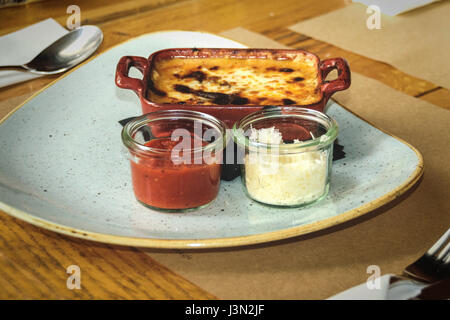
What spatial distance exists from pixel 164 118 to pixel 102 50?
68 cm

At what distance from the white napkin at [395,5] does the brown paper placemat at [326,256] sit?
956 mm

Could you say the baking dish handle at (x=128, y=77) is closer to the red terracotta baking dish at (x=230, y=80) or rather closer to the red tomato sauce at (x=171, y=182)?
the red terracotta baking dish at (x=230, y=80)

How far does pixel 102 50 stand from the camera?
161 cm

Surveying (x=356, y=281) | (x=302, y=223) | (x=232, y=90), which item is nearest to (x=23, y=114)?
(x=232, y=90)

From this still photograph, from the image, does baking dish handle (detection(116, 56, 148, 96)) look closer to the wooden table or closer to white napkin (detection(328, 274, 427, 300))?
the wooden table

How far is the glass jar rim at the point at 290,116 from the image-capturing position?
90 cm

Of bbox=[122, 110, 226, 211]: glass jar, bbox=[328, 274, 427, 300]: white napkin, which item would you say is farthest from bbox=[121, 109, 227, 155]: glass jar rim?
bbox=[328, 274, 427, 300]: white napkin

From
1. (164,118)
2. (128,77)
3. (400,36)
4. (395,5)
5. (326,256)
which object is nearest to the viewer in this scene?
(326,256)

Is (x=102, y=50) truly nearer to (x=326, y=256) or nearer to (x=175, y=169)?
(x=175, y=169)

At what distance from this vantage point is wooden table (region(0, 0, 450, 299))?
0.80m

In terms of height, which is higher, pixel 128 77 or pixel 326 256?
pixel 128 77

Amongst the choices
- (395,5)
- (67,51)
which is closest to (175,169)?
(67,51)

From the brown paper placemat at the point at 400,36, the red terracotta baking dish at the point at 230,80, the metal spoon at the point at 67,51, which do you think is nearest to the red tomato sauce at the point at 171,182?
the red terracotta baking dish at the point at 230,80

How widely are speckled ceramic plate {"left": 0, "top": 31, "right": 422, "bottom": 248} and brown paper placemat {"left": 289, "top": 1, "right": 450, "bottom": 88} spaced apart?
17.6 inches
